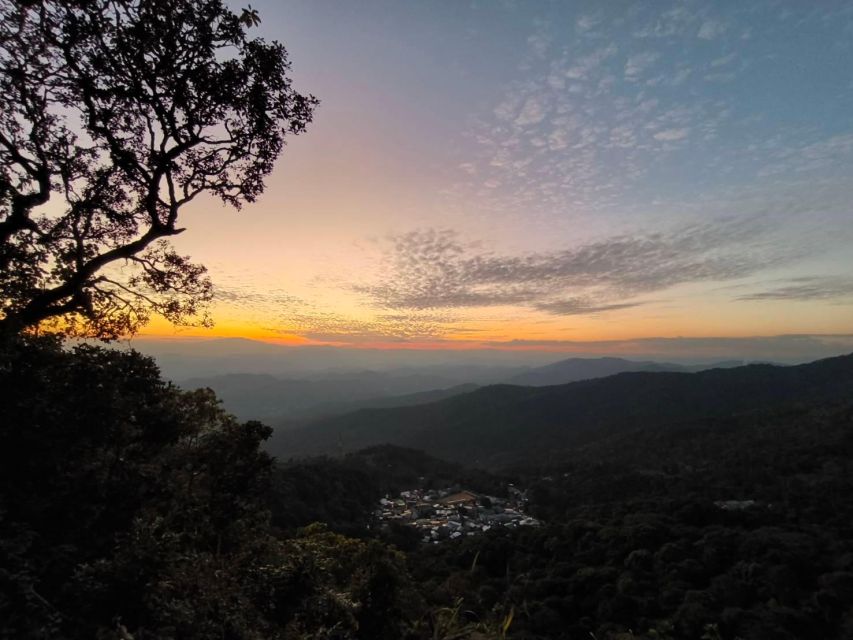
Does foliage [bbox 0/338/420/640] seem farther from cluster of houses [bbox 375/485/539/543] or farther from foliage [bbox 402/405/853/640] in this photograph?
cluster of houses [bbox 375/485/539/543]

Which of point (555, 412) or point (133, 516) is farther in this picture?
point (555, 412)

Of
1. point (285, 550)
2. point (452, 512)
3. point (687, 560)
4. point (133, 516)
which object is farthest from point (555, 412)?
point (133, 516)

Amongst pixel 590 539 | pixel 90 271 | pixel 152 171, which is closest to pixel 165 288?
pixel 90 271

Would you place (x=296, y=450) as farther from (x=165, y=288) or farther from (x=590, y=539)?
(x=165, y=288)

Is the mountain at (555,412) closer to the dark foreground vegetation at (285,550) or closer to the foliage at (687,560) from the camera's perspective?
the foliage at (687,560)

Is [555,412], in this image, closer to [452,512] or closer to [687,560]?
[452,512]
